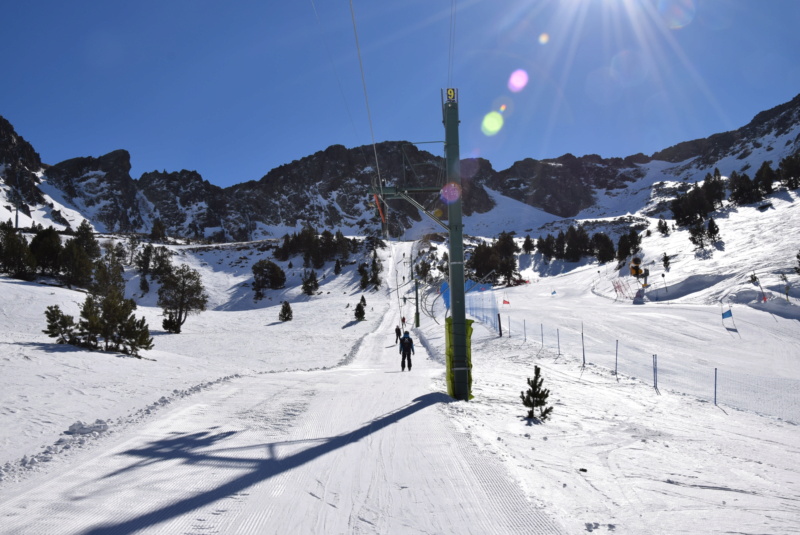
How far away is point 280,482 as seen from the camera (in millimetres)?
4293

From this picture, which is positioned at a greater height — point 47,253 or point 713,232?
point 713,232

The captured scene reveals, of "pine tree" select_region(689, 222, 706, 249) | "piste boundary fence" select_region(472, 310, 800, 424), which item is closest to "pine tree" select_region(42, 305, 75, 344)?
"piste boundary fence" select_region(472, 310, 800, 424)

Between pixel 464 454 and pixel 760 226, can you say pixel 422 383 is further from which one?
pixel 760 226

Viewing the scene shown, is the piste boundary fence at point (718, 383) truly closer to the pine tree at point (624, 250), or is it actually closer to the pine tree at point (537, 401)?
the pine tree at point (537, 401)

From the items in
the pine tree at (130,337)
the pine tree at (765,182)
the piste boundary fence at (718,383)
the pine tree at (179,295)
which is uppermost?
the pine tree at (765,182)

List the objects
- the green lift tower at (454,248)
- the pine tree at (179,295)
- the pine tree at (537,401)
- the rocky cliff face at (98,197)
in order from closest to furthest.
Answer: the pine tree at (537,401) < the green lift tower at (454,248) < the pine tree at (179,295) < the rocky cliff face at (98,197)

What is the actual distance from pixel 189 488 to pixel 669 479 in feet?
18.4

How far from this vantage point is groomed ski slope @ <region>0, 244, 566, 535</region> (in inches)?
137

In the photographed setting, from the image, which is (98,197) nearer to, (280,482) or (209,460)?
(209,460)

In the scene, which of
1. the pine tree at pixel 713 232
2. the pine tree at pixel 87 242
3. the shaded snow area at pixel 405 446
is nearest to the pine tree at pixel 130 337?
the shaded snow area at pixel 405 446

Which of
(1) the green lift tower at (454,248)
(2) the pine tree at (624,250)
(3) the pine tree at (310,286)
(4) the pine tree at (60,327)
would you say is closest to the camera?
(1) the green lift tower at (454,248)

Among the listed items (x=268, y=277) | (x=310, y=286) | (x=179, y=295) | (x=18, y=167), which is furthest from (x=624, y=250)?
(x=18, y=167)

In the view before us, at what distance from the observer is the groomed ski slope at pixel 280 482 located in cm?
348

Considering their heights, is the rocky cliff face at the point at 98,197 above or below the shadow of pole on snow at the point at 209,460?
above
